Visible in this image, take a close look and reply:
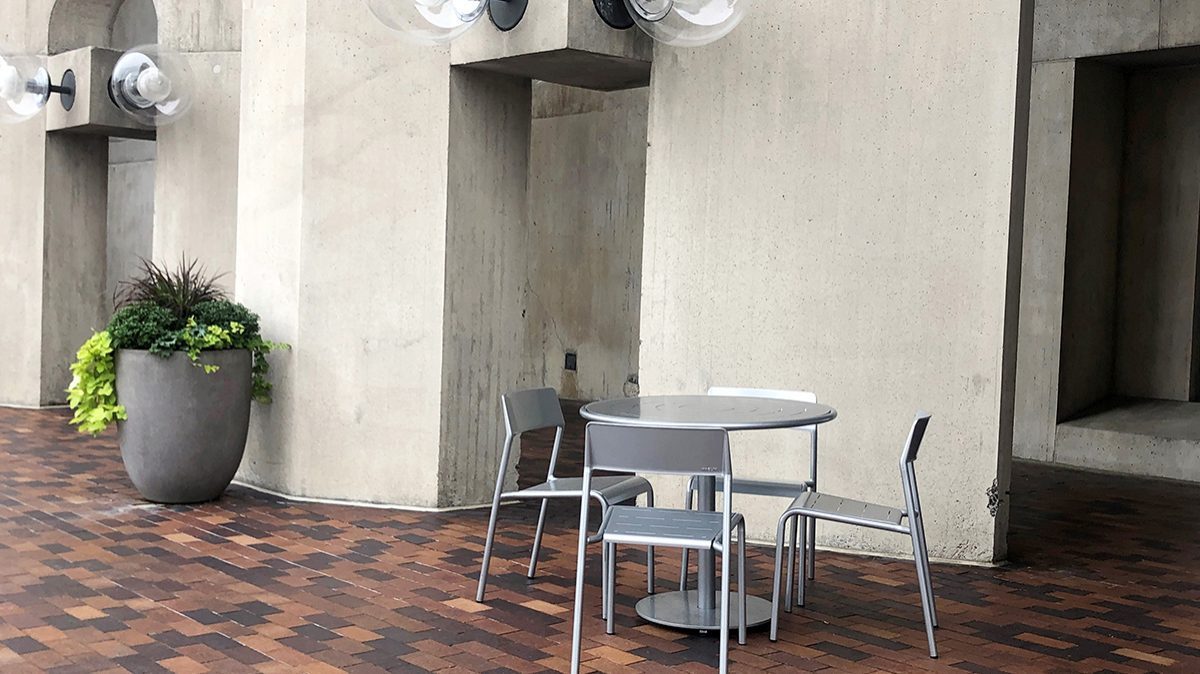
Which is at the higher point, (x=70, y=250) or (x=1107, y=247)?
(x=1107, y=247)

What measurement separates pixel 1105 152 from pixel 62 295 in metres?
7.87

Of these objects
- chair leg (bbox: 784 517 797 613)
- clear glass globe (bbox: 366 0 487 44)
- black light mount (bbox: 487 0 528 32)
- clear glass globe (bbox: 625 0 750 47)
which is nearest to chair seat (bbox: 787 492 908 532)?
chair leg (bbox: 784 517 797 613)

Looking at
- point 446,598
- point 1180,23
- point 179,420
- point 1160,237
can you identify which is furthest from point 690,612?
point 1160,237

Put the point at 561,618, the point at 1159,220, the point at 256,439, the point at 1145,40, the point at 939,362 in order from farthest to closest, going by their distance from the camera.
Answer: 1. the point at 1159,220
2. the point at 1145,40
3. the point at 256,439
4. the point at 939,362
5. the point at 561,618

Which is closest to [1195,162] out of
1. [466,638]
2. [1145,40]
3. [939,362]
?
[1145,40]

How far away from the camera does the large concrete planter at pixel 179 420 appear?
5629 mm

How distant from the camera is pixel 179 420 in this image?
564 centimetres

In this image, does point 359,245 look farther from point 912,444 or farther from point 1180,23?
point 1180,23

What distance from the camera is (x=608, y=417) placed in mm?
3830

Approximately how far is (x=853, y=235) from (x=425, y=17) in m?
2.02

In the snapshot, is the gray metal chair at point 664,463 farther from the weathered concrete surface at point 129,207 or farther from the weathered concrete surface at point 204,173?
the weathered concrete surface at point 129,207

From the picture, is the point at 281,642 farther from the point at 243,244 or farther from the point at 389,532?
the point at 243,244

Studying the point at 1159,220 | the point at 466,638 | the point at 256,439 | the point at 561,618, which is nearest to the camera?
the point at 466,638

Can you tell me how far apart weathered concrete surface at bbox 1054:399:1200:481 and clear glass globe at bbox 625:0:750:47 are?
15.1ft
